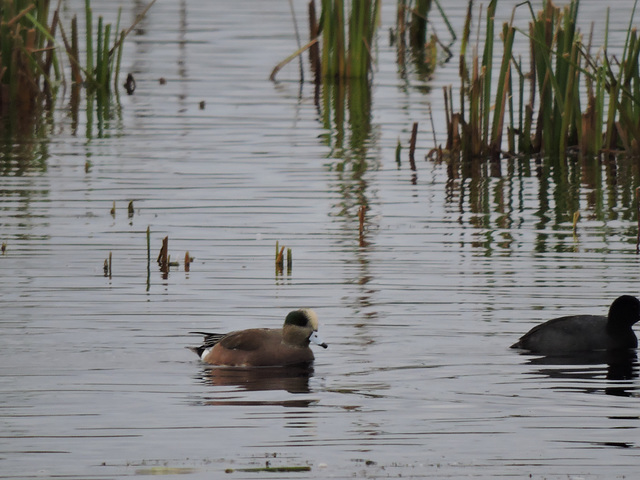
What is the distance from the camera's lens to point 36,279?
1110cm

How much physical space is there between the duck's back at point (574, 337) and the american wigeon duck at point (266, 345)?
1428 millimetres

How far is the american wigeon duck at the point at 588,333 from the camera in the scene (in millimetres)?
9422

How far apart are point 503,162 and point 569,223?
3.93 meters

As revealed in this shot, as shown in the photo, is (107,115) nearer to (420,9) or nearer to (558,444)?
(420,9)

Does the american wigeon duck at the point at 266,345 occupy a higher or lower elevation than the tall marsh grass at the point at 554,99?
lower

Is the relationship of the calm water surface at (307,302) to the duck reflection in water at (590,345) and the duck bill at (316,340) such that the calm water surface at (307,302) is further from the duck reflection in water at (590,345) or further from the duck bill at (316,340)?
the duck bill at (316,340)

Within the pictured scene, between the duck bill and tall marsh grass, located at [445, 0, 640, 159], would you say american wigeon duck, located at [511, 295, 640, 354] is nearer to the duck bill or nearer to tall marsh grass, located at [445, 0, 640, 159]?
the duck bill

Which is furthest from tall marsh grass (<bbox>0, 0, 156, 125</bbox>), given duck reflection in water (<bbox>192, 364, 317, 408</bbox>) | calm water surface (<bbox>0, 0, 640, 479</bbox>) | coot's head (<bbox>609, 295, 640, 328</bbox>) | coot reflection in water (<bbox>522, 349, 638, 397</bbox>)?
coot reflection in water (<bbox>522, 349, 638, 397</bbox>)

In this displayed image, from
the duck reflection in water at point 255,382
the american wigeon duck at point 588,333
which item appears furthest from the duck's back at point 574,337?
the duck reflection in water at point 255,382

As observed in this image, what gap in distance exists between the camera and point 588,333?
9.70m

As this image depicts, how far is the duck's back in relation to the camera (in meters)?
9.41

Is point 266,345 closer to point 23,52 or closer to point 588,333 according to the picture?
point 588,333

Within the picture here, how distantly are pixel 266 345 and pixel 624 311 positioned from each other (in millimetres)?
2543

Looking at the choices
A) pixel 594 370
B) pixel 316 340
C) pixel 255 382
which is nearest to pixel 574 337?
pixel 594 370
